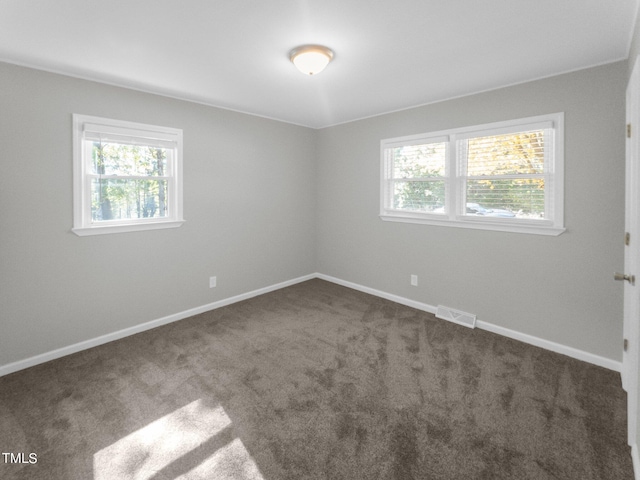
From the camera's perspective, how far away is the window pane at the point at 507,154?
2955 millimetres

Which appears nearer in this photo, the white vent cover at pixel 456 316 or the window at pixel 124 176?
the window at pixel 124 176

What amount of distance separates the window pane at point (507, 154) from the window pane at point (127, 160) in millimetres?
3265

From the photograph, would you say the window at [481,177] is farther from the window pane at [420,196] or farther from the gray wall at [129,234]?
the gray wall at [129,234]

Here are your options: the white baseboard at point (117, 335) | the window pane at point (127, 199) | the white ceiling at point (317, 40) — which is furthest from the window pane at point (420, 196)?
the window pane at point (127, 199)

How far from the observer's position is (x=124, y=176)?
3.13 m

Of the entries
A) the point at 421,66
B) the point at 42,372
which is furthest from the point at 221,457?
the point at 421,66

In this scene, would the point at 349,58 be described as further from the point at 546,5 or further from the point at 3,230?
the point at 3,230

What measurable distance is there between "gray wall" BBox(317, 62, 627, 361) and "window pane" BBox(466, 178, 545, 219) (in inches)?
8.2

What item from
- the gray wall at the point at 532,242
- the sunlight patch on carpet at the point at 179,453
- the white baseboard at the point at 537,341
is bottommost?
the sunlight patch on carpet at the point at 179,453

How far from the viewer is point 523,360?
108 inches

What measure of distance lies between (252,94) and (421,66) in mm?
1691

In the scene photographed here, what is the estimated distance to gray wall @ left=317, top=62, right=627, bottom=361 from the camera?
258 cm

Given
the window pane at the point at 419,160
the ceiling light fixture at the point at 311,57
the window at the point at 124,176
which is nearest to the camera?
the ceiling light fixture at the point at 311,57

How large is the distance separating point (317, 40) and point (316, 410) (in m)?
2.47
